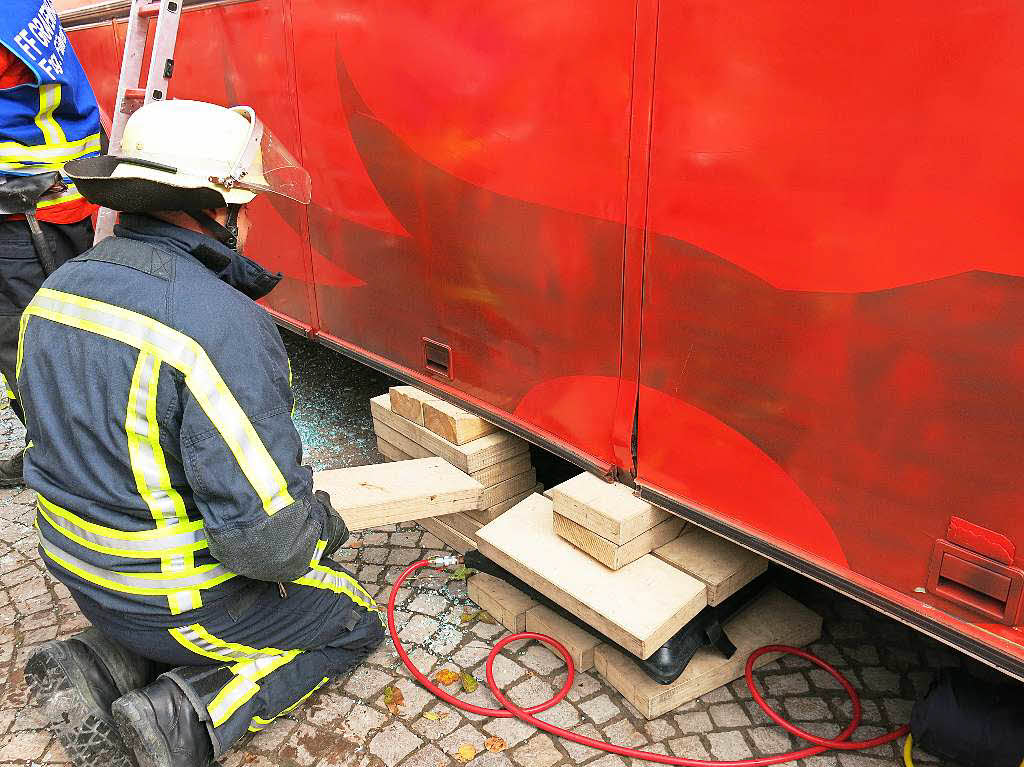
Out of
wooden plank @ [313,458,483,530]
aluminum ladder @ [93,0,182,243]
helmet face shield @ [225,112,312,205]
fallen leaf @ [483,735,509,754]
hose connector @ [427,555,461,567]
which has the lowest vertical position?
hose connector @ [427,555,461,567]

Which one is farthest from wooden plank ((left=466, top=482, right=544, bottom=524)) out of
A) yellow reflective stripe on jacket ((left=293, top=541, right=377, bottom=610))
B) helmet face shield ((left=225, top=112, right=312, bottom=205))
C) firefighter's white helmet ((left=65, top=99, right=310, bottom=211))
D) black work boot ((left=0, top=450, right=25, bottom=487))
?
black work boot ((left=0, top=450, right=25, bottom=487))

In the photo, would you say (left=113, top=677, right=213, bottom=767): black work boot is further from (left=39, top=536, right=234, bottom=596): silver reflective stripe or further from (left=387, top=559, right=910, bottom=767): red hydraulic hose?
(left=387, top=559, right=910, bottom=767): red hydraulic hose

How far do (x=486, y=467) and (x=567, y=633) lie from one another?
2.76ft

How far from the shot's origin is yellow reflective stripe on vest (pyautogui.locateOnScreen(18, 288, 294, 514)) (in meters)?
1.94

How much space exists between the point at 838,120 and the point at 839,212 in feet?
0.75

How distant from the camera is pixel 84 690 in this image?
7.85 ft

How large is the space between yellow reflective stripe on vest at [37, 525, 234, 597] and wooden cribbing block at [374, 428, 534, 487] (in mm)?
1339

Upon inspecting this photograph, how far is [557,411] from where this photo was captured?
304cm

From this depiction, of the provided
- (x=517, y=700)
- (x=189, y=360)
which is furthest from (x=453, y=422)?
(x=189, y=360)

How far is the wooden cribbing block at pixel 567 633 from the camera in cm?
277

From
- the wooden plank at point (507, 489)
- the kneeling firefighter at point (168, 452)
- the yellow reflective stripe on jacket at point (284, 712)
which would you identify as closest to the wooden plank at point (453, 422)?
the wooden plank at point (507, 489)

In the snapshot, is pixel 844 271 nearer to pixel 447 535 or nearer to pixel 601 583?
pixel 601 583

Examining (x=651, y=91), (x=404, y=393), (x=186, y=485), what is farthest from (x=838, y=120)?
(x=404, y=393)

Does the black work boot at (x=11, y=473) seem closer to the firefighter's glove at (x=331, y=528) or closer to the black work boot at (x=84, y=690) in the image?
the black work boot at (x=84, y=690)
